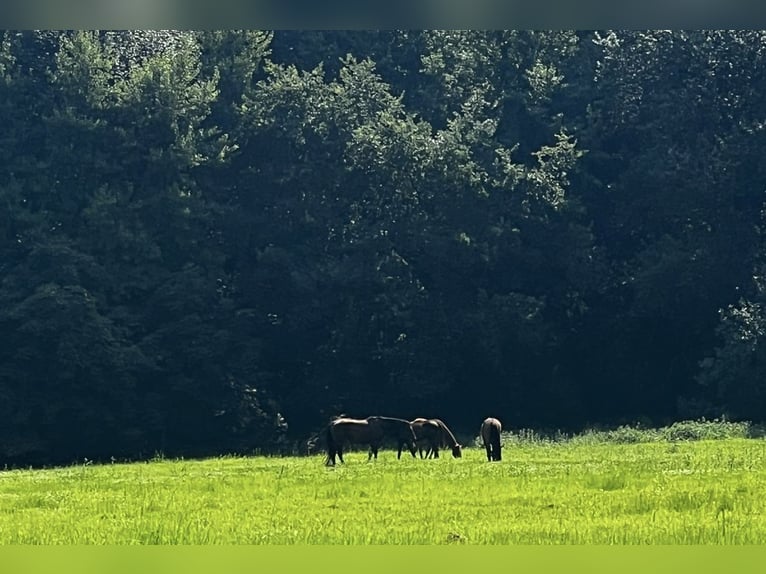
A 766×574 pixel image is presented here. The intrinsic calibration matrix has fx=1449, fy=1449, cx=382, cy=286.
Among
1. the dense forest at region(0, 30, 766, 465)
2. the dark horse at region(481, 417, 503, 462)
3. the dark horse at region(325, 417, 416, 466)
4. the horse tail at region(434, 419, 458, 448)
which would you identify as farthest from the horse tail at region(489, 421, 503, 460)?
the dense forest at region(0, 30, 766, 465)

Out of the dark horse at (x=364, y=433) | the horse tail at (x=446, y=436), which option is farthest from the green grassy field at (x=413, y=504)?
the horse tail at (x=446, y=436)

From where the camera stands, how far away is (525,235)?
38.4m

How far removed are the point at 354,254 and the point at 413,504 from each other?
1000 inches

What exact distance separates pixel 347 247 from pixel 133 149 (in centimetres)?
613

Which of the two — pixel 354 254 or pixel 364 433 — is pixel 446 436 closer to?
pixel 364 433

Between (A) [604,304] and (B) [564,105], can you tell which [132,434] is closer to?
(A) [604,304]

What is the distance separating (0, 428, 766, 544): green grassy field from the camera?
31.0ft

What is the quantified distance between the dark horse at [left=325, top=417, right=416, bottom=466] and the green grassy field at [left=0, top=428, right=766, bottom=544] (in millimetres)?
1902

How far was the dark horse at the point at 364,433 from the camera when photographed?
21547mm

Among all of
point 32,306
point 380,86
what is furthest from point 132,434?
point 380,86

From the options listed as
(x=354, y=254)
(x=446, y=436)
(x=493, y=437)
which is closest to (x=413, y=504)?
(x=493, y=437)

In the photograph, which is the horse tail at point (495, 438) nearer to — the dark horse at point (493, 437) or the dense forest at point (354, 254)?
the dark horse at point (493, 437)

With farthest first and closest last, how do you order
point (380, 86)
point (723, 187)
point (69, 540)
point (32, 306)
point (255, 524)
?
point (380, 86), point (723, 187), point (32, 306), point (255, 524), point (69, 540)

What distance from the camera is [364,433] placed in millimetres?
23109
